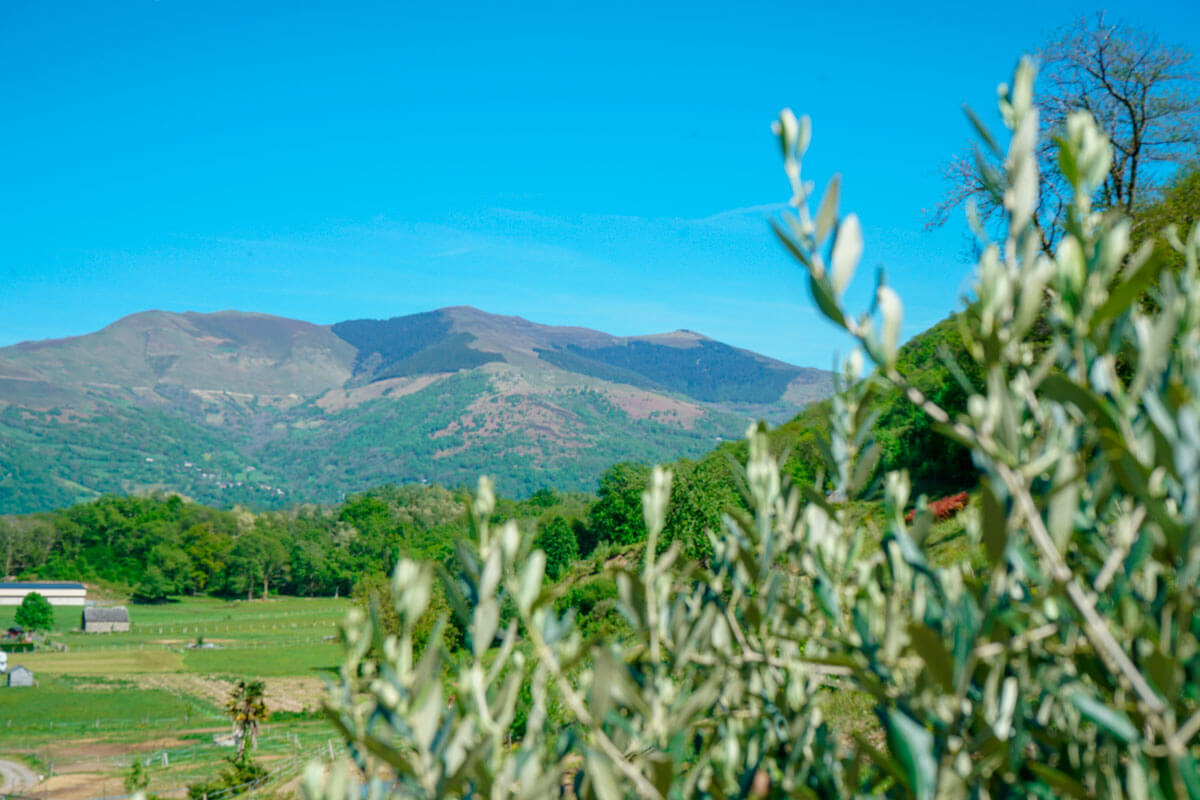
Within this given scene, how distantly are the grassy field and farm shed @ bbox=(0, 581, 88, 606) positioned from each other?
10.9ft

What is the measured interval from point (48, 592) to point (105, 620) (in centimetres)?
1701

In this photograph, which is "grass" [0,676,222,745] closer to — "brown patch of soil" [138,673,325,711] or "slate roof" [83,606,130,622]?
"brown patch of soil" [138,673,325,711]

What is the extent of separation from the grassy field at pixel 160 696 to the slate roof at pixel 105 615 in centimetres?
181

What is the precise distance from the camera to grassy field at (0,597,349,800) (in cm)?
4175

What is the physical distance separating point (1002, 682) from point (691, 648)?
2.34 feet

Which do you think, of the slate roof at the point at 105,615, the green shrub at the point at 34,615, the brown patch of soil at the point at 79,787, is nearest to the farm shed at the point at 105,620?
the slate roof at the point at 105,615

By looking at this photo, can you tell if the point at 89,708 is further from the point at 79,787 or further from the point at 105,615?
the point at 105,615

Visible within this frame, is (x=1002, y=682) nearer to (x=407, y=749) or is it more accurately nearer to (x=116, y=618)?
(x=407, y=749)

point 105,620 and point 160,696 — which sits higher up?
point 105,620

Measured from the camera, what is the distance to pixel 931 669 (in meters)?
1.34

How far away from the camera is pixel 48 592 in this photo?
98500 millimetres

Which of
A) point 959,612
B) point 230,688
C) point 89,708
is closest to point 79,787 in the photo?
point 89,708

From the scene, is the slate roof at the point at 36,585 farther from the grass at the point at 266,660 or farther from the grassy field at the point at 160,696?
the grass at the point at 266,660

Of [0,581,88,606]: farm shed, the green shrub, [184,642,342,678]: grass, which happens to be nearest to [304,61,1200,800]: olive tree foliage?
[184,642,342,678]: grass
